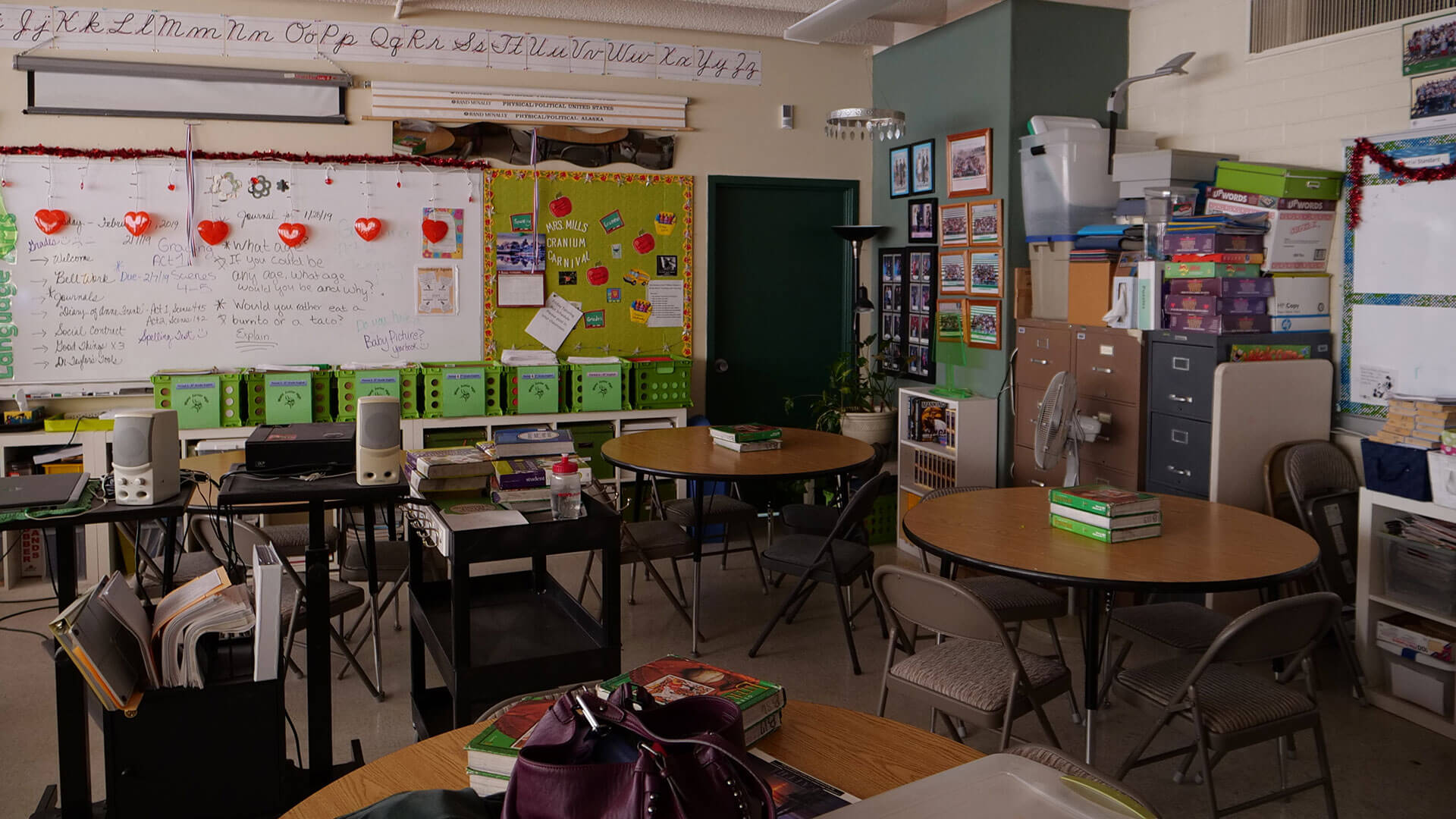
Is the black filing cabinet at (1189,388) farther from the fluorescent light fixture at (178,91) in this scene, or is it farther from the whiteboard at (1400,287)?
the fluorescent light fixture at (178,91)

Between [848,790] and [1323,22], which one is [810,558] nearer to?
[848,790]

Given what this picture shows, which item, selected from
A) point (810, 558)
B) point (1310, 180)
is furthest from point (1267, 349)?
point (810, 558)

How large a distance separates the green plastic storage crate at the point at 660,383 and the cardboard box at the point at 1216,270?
2863 millimetres

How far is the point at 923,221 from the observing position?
6.30 metres

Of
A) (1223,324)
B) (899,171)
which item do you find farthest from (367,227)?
(1223,324)

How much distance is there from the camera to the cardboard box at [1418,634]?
362cm

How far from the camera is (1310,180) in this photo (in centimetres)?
430

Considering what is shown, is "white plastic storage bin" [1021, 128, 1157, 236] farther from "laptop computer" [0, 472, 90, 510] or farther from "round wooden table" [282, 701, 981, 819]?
"laptop computer" [0, 472, 90, 510]

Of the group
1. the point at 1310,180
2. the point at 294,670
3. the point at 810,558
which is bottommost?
the point at 294,670

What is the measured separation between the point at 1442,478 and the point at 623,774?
3524 mm

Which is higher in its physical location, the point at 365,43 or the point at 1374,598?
the point at 365,43

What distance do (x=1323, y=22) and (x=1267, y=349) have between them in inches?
54.7

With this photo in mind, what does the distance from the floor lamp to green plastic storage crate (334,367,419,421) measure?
2.74 m

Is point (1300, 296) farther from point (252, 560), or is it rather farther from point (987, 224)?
point (252, 560)
